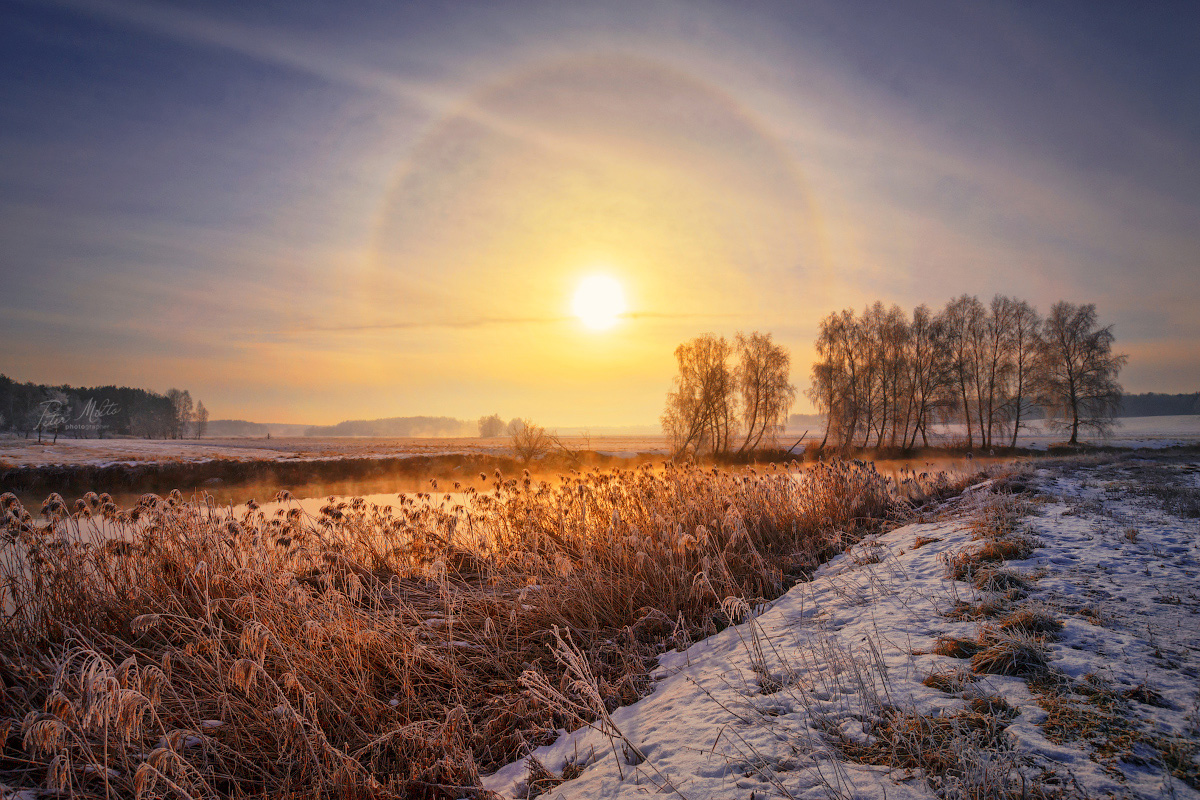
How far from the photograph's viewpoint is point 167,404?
103m

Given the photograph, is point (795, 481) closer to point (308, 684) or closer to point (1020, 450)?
point (308, 684)

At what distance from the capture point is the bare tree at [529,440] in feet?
101

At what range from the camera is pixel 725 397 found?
37781 millimetres

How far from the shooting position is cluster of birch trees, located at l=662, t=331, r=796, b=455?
36938 mm

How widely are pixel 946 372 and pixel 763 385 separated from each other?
13.0 metres

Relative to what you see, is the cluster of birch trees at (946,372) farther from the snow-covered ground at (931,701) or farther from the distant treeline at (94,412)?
the distant treeline at (94,412)

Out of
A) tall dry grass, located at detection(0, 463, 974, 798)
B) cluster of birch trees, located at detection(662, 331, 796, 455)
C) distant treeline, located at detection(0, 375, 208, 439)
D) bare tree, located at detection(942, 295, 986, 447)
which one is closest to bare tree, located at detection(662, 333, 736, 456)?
cluster of birch trees, located at detection(662, 331, 796, 455)

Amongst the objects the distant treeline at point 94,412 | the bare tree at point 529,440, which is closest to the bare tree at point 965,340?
the bare tree at point 529,440

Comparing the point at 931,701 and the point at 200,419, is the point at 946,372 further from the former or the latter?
the point at 200,419

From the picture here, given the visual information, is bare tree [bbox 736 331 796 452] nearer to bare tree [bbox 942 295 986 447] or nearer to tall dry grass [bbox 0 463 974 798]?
bare tree [bbox 942 295 986 447]

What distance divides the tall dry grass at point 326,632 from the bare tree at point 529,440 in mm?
22178

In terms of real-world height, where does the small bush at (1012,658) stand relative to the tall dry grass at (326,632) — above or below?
above

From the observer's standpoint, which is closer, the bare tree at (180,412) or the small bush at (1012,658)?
the small bush at (1012,658)

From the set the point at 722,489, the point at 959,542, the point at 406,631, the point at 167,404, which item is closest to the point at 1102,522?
the point at 959,542
